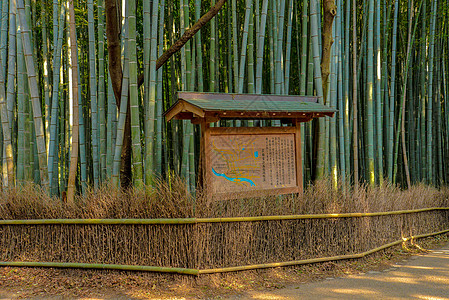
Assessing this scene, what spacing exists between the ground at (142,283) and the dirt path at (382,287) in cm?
10

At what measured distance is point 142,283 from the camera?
2.78 m

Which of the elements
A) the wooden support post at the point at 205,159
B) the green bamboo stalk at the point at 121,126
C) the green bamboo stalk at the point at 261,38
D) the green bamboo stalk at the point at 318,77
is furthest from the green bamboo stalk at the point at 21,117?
the green bamboo stalk at the point at 318,77

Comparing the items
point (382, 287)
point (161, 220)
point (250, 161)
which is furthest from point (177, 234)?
point (382, 287)

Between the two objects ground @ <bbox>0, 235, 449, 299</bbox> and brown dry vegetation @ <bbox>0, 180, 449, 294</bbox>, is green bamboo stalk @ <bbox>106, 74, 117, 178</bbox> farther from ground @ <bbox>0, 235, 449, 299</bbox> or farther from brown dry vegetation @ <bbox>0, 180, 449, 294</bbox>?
ground @ <bbox>0, 235, 449, 299</bbox>

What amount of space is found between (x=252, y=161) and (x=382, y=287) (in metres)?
1.38

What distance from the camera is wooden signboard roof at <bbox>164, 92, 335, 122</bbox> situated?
299 cm

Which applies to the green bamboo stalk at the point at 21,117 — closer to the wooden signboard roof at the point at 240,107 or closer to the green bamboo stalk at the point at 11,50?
the green bamboo stalk at the point at 11,50

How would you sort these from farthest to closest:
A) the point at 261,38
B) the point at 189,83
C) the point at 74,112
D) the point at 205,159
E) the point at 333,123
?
the point at 333,123 < the point at 189,83 < the point at 261,38 < the point at 74,112 < the point at 205,159

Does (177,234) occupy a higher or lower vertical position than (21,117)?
lower

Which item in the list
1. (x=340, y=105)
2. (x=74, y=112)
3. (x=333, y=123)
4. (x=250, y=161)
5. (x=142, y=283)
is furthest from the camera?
(x=340, y=105)

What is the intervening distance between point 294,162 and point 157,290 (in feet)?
5.37

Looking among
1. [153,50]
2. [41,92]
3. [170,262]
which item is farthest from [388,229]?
[41,92]

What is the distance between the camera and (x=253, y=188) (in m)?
3.21

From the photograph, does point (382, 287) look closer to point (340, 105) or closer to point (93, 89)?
point (340, 105)
